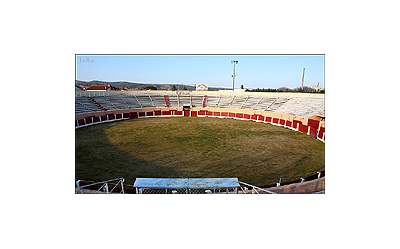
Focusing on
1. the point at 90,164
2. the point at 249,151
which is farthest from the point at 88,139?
the point at 249,151

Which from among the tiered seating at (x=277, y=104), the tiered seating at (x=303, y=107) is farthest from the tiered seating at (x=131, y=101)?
the tiered seating at (x=303, y=107)

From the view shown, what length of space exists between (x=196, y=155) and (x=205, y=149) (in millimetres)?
1113

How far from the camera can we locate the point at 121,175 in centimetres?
845

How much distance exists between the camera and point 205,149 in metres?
11.8

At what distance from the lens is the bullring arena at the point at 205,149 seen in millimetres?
6179

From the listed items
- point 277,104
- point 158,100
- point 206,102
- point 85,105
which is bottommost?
point 85,105

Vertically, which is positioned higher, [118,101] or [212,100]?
[212,100]

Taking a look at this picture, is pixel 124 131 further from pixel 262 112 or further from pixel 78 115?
pixel 262 112

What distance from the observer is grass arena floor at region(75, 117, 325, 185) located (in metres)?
8.73

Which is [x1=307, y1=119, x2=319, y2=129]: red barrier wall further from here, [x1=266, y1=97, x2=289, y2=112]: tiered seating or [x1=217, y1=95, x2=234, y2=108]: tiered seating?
[x1=217, y1=95, x2=234, y2=108]: tiered seating

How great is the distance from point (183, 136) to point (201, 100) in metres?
14.7

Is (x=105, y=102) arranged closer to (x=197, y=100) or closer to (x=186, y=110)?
(x=186, y=110)

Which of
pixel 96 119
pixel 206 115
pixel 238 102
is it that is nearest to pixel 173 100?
pixel 206 115

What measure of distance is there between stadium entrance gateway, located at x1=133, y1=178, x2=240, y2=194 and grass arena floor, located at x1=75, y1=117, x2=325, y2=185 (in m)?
2.40
